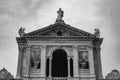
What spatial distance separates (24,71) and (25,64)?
0.82m

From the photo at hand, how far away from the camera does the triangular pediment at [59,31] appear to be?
31.7 m

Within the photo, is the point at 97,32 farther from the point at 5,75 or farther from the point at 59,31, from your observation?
the point at 5,75

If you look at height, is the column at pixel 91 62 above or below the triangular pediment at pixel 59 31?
below

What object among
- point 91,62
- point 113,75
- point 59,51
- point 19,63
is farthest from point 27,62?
point 113,75

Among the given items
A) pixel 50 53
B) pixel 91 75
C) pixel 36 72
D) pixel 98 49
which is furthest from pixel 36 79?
pixel 98 49

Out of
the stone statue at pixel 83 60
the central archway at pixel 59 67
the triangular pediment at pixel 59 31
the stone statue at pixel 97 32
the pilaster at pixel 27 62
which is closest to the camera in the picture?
the pilaster at pixel 27 62

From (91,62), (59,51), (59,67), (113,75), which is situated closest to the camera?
(113,75)

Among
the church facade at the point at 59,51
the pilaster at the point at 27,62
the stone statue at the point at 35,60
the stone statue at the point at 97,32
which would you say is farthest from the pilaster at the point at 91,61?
the pilaster at the point at 27,62

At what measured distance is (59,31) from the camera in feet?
106

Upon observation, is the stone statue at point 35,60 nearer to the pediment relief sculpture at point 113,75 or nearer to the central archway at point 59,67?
the central archway at point 59,67

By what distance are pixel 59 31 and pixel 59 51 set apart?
2349 millimetres

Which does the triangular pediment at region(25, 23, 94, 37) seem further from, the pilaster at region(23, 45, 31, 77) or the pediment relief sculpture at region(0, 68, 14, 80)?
the pediment relief sculpture at region(0, 68, 14, 80)

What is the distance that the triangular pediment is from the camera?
104 ft

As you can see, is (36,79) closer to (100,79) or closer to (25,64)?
(25,64)
